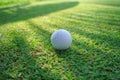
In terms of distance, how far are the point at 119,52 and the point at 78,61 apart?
4.03 ft

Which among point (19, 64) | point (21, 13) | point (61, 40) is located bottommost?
point (19, 64)

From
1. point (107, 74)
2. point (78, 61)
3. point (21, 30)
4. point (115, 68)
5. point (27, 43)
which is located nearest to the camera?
point (107, 74)

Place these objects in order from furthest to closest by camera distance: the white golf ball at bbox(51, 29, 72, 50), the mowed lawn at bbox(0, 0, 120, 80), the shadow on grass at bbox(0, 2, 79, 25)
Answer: the shadow on grass at bbox(0, 2, 79, 25)
the white golf ball at bbox(51, 29, 72, 50)
the mowed lawn at bbox(0, 0, 120, 80)

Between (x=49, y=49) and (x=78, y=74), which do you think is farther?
(x=49, y=49)

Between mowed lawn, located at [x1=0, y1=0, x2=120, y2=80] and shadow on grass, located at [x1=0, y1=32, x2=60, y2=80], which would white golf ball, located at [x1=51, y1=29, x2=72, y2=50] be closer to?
mowed lawn, located at [x1=0, y1=0, x2=120, y2=80]

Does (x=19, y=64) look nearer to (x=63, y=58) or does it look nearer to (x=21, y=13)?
(x=63, y=58)

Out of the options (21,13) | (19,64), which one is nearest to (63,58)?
(19,64)

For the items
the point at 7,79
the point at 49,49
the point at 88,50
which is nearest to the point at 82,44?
the point at 88,50

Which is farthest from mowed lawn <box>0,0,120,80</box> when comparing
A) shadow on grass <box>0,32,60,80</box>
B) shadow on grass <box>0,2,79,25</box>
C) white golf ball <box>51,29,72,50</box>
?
shadow on grass <box>0,2,79,25</box>

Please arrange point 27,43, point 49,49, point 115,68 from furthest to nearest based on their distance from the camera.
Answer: point 27,43 → point 49,49 → point 115,68

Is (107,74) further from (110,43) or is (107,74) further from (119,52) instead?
(110,43)

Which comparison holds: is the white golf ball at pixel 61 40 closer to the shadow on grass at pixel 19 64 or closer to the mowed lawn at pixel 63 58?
the mowed lawn at pixel 63 58

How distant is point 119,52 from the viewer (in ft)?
18.8

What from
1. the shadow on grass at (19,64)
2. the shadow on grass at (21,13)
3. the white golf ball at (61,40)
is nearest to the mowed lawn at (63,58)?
the shadow on grass at (19,64)
